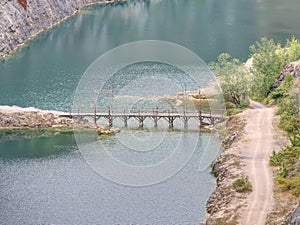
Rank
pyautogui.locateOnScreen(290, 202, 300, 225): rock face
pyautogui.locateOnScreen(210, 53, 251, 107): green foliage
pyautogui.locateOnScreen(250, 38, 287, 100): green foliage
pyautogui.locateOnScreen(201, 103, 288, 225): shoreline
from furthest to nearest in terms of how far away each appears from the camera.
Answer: pyautogui.locateOnScreen(250, 38, 287, 100): green foliage < pyautogui.locateOnScreen(210, 53, 251, 107): green foliage < pyautogui.locateOnScreen(201, 103, 288, 225): shoreline < pyautogui.locateOnScreen(290, 202, 300, 225): rock face

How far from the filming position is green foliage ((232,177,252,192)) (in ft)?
266

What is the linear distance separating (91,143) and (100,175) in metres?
13.1

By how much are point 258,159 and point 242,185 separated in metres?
8.82

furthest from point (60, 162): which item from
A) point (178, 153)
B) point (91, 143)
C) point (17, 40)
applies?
point (17, 40)

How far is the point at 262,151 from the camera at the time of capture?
92062 mm

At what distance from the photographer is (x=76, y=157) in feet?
327

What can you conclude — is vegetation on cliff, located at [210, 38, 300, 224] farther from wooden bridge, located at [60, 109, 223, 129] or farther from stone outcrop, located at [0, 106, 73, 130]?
stone outcrop, located at [0, 106, 73, 130]

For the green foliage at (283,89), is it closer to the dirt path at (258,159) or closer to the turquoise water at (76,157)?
the dirt path at (258,159)

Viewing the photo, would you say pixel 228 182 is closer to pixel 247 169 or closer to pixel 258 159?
pixel 247 169

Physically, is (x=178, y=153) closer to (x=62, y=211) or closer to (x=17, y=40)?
(x=62, y=211)

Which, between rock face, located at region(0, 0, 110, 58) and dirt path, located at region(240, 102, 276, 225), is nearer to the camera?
dirt path, located at region(240, 102, 276, 225)

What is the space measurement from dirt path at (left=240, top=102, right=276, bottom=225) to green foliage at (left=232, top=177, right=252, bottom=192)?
617 mm

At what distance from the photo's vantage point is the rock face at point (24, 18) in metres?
167

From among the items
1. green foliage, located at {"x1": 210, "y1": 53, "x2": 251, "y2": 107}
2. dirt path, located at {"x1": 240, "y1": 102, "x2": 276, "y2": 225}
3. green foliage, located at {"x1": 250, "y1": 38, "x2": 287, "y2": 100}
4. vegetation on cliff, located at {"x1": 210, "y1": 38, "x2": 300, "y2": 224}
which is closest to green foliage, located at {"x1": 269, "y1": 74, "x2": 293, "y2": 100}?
vegetation on cliff, located at {"x1": 210, "y1": 38, "x2": 300, "y2": 224}
